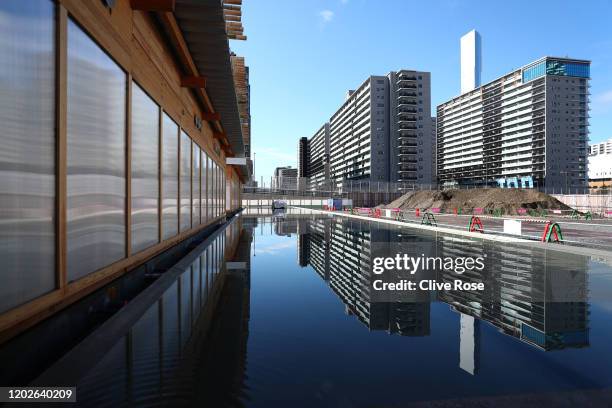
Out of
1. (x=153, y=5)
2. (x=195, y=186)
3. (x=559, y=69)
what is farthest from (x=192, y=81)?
(x=559, y=69)

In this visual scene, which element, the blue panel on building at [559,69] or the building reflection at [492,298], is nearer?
the building reflection at [492,298]

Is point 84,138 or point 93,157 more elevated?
point 84,138

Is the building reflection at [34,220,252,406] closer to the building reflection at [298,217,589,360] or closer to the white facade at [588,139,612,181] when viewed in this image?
the building reflection at [298,217,589,360]

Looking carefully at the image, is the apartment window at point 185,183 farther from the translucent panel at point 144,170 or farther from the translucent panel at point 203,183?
the translucent panel at point 203,183

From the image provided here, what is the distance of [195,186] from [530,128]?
123307mm

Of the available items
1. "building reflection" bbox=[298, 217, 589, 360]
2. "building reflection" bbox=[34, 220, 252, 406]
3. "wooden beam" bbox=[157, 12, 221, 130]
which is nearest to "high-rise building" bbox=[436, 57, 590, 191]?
"building reflection" bbox=[298, 217, 589, 360]

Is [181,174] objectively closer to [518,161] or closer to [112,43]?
[112,43]

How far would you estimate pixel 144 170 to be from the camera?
745 centimetres

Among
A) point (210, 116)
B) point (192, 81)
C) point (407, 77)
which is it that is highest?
point (407, 77)

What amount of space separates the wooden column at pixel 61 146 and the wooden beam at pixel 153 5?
8.60ft

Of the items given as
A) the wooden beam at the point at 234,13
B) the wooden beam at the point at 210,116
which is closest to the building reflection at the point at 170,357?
the wooden beam at the point at 234,13

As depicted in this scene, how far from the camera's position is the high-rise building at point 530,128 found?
10744 cm

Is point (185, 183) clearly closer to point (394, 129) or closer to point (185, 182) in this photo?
point (185, 182)

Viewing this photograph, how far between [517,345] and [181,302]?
500 centimetres
